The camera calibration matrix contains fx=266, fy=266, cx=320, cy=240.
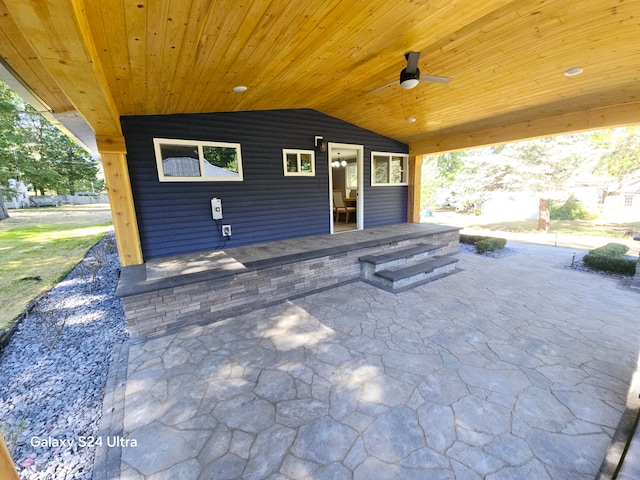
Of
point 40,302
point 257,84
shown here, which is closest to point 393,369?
point 257,84

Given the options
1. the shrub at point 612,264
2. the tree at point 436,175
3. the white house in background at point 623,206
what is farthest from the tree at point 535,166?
the shrub at point 612,264

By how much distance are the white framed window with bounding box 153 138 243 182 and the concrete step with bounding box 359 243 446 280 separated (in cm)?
299

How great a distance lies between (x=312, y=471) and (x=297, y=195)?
5055 millimetres

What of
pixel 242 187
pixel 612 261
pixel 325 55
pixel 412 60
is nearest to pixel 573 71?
pixel 412 60

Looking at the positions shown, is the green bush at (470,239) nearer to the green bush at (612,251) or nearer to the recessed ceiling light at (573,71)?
the green bush at (612,251)

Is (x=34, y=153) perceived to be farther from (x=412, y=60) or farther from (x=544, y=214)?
(x=544, y=214)

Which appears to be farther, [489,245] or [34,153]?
[34,153]

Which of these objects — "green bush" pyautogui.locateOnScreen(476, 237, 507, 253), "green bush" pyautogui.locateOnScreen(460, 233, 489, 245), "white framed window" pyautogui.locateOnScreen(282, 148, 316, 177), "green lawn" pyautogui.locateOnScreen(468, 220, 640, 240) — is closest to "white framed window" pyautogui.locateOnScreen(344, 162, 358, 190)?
"green bush" pyautogui.locateOnScreen(460, 233, 489, 245)

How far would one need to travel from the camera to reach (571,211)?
42.0ft

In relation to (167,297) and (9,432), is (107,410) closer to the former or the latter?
(9,432)

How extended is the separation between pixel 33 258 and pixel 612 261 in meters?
12.8

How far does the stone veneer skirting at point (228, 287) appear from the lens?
322cm

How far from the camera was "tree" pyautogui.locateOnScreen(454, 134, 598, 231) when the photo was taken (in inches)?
365

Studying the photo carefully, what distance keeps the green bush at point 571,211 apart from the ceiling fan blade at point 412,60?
535 inches
